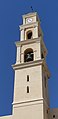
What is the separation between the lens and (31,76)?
118 ft

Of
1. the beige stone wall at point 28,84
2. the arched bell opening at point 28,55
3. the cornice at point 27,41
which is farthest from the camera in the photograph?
the cornice at point 27,41

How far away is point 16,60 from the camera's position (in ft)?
127

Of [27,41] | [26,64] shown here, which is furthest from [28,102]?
[27,41]

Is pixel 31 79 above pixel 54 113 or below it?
above

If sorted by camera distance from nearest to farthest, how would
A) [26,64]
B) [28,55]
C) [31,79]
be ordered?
1. [31,79]
2. [26,64]
3. [28,55]

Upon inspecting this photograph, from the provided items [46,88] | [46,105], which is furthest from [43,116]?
[46,88]

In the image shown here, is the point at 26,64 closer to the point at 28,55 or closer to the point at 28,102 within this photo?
the point at 28,55

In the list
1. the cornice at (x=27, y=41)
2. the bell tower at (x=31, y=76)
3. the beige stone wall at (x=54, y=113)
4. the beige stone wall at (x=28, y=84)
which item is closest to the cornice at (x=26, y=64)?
the bell tower at (x=31, y=76)

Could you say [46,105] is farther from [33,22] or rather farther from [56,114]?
[33,22]

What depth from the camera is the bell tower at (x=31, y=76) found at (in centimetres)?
3388

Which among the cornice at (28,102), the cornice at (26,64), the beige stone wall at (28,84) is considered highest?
the cornice at (26,64)

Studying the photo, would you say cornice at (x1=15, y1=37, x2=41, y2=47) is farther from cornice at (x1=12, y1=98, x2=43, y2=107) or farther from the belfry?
cornice at (x1=12, y1=98, x2=43, y2=107)

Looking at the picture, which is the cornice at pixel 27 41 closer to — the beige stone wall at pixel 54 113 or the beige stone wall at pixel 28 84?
the beige stone wall at pixel 28 84

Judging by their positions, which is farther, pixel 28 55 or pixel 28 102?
pixel 28 55
